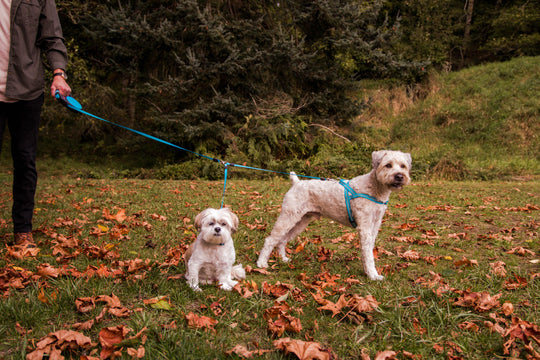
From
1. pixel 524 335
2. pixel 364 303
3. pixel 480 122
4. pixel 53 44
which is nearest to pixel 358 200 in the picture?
pixel 364 303

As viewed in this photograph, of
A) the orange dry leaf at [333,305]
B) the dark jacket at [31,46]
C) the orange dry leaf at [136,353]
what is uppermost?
the dark jacket at [31,46]

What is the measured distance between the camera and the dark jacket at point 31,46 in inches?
138

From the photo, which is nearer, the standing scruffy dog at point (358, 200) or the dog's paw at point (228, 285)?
the dog's paw at point (228, 285)

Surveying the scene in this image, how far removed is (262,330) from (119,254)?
7.25ft

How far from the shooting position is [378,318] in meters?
2.68

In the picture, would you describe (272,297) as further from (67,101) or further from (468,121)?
(468,121)

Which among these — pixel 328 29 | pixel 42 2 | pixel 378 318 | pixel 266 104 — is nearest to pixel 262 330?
pixel 378 318

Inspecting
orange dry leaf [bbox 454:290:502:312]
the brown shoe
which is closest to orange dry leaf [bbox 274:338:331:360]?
orange dry leaf [bbox 454:290:502:312]

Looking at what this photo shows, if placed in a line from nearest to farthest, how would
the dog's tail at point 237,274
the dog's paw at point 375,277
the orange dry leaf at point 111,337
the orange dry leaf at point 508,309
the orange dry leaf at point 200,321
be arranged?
the orange dry leaf at point 111,337
the orange dry leaf at point 200,321
the orange dry leaf at point 508,309
the dog's tail at point 237,274
the dog's paw at point 375,277

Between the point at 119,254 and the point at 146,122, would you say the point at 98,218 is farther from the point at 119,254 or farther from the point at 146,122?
the point at 146,122

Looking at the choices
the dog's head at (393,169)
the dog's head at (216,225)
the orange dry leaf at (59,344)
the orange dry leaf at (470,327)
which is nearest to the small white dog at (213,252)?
the dog's head at (216,225)

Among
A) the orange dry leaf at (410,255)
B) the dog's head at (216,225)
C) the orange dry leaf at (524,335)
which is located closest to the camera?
the orange dry leaf at (524,335)

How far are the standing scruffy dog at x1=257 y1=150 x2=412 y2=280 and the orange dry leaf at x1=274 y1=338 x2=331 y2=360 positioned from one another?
1595 millimetres

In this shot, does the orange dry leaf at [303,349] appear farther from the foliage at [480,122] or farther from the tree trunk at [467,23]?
the tree trunk at [467,23]
